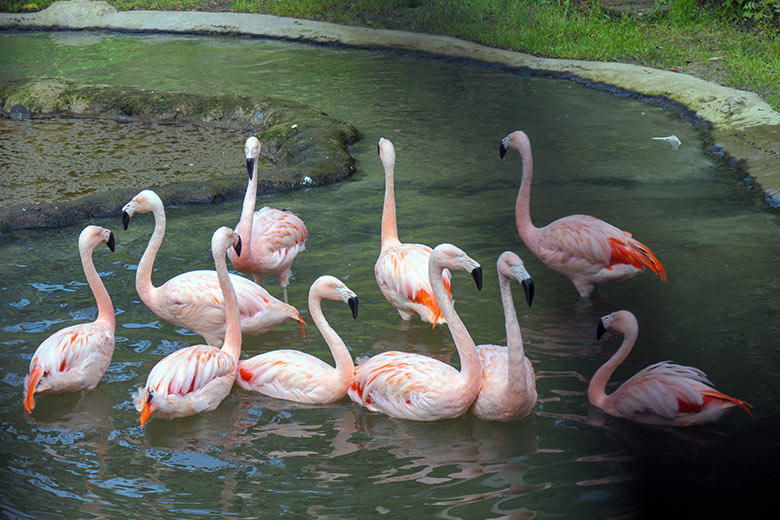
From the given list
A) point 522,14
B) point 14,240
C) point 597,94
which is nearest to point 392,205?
point 14,240

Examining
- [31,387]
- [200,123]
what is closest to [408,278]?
[31,387]

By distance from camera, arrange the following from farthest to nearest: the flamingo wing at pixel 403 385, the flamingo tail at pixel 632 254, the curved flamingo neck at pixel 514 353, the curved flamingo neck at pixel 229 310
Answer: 1. the flamingo tail at pixel 632 254
2. the curved flamingo neck at pixel 229 310
3. the flamingo wing at pixel 403 385
4. the curved flamingo neck at pixel 514 353

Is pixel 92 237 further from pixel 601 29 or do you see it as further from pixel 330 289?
pixel 601 29

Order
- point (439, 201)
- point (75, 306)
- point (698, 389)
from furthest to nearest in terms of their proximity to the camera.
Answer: point (439, 201)
point (75, 306)
point (698, 389)

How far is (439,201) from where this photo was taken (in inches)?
227

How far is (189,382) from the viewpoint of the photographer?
327 centimetres

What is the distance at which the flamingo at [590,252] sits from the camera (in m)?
4.18

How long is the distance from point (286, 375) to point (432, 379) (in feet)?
2.07

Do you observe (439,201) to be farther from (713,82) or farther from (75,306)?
(713,82)

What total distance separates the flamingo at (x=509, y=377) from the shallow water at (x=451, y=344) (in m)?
0.07

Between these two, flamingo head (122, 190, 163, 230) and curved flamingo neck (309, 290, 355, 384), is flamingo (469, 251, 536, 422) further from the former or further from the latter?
flamingo head (122, 190, 163, 230)

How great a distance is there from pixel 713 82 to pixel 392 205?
5128 mm

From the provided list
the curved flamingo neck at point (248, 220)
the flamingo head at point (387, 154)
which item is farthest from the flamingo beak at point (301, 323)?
the flamingo head at point (387, 154)

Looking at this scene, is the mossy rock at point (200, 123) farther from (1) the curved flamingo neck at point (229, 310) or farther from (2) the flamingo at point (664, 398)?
(2) the flamingo at point (664, 398)
